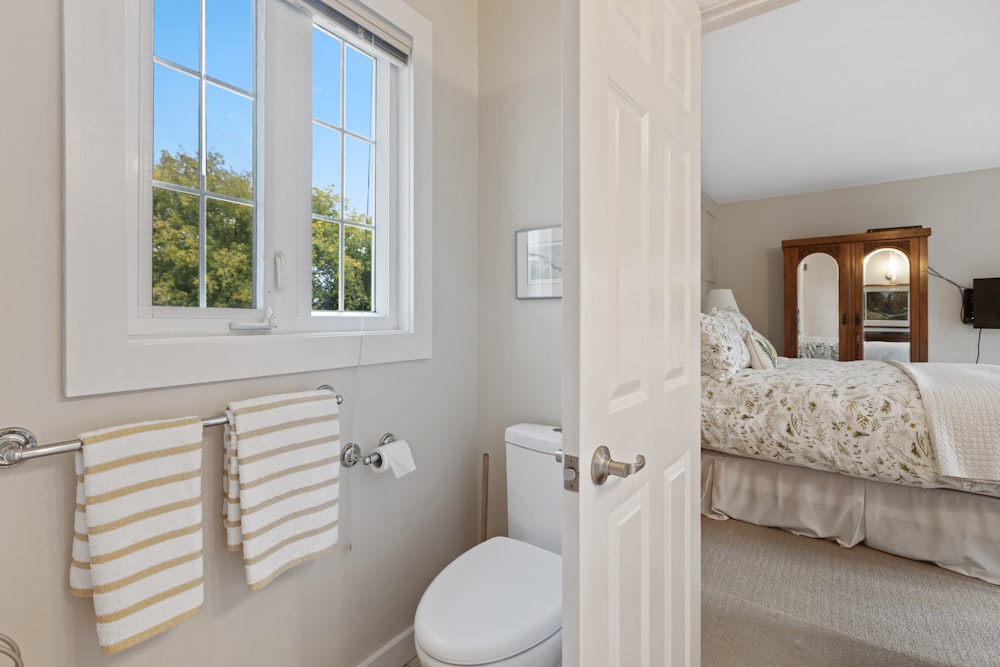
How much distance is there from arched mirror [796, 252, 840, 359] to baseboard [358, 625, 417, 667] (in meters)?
4.84

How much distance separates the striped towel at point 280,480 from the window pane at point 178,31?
0.83 m

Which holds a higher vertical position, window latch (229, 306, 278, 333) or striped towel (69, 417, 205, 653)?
window latch (229, 306, 278, 333)

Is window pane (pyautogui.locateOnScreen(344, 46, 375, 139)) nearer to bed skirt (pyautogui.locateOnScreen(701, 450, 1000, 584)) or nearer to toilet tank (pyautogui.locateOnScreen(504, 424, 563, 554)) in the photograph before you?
toilet tank (pyautogui.locateOnScreen(504, 424, 563, 554))

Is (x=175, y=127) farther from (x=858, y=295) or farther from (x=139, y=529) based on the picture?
(x=858, y=295)

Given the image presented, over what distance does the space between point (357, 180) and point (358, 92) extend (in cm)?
29

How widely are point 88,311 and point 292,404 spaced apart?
1.46ft

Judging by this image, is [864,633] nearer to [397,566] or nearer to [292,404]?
[397,566]

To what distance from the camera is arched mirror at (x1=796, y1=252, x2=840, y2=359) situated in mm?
4773

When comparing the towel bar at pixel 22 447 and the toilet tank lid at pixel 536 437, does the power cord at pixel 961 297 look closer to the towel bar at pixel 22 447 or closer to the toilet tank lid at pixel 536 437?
the toilet tank lid at pixel 536 437

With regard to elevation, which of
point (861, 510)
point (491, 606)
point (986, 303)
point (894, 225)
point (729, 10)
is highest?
point (894, 225)

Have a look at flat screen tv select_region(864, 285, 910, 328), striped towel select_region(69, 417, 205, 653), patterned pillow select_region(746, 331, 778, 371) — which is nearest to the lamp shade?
patterned pillow select_region(746, 331, 778, 371)

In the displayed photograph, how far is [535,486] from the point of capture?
158 cm

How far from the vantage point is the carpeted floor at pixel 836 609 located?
5.33 ft

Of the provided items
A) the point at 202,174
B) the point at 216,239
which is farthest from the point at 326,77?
the point at 216,239
